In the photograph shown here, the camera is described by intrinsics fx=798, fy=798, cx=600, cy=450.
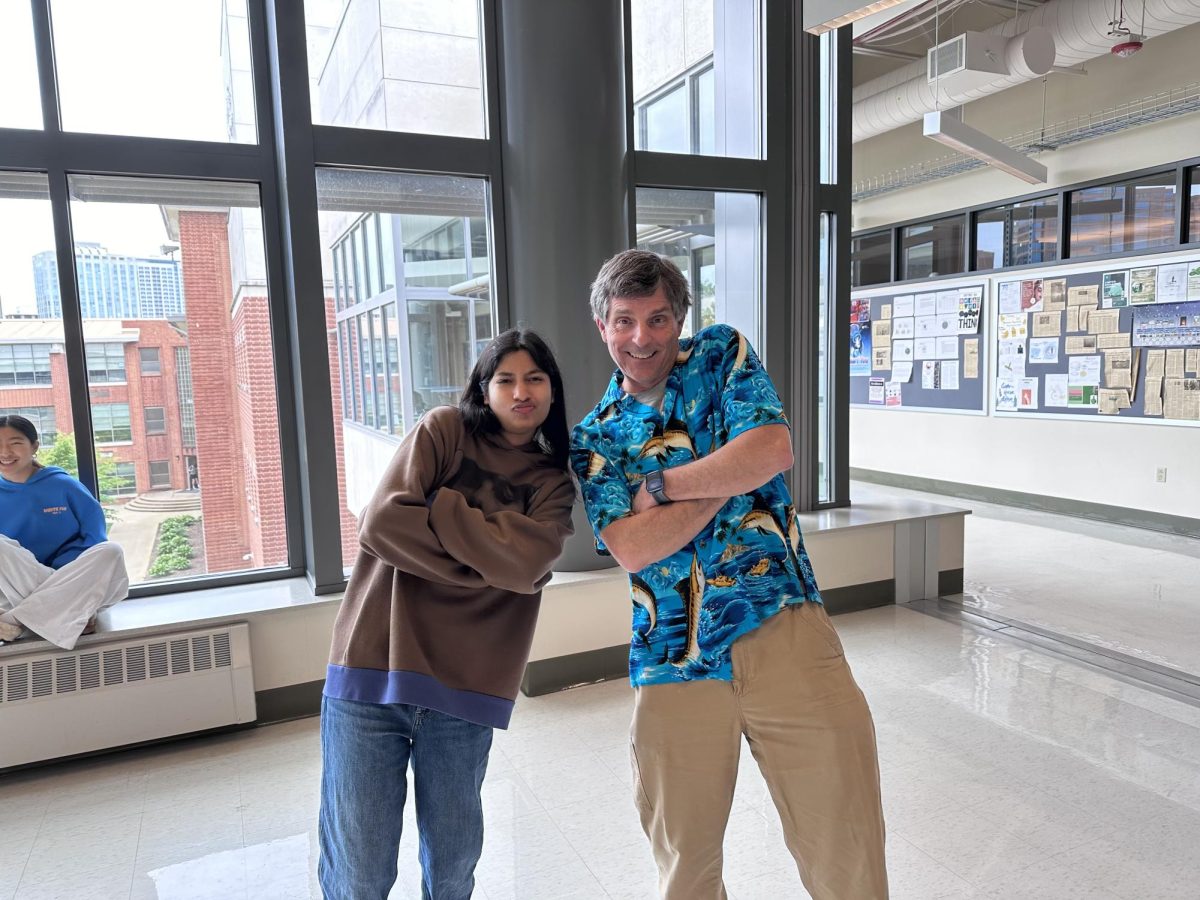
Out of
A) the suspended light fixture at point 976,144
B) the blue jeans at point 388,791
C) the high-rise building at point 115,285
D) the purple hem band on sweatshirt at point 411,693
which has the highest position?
the suspended light fixture at point 976,144

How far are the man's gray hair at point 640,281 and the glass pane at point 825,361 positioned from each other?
3.54m

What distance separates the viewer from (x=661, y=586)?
1527 millimetres

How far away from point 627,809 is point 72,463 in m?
2.64

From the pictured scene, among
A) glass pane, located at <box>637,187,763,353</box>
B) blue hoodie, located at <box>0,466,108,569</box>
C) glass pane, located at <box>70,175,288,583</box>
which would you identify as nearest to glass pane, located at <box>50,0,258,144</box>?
glass pane, located at <box>70,175,288,583</box>

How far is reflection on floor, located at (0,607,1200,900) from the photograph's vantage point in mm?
2229

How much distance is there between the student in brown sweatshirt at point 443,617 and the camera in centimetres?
142

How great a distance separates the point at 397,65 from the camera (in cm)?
359

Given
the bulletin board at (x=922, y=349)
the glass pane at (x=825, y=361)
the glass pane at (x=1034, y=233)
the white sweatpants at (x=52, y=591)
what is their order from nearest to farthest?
the white sweatpants at (x=52, y=591) → the glass pane at (x=825, y=361) → the glass pane at (x=1034, y=233) → the bulletin board at (x=922, y=349)

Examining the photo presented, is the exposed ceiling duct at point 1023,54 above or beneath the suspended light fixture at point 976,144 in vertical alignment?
above

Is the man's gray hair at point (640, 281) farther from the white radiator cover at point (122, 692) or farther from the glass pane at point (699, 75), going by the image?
the glass pane at point (699, 75)

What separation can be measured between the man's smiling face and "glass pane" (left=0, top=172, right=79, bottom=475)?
2.83m

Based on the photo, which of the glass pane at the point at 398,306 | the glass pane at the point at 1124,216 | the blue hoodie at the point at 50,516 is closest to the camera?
the blue hoodie at the point at 50,516

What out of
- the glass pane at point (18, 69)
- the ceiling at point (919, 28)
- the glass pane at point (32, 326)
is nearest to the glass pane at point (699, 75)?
the ceiling at point (919, 28)

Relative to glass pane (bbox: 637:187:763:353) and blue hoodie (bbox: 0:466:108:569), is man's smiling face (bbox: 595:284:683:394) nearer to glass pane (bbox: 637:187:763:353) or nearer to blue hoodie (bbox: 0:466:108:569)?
blue hoodie (bbox: 0:466:108:569)
